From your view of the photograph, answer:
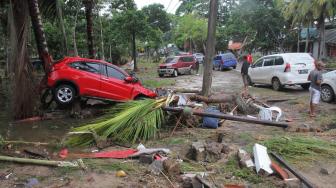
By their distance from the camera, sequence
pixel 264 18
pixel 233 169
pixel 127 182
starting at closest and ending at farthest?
1. pixel 127 182
2. pixel 233 169
3. pixel 264 18

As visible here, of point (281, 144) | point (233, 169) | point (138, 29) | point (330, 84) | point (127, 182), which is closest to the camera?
point (127, 182)

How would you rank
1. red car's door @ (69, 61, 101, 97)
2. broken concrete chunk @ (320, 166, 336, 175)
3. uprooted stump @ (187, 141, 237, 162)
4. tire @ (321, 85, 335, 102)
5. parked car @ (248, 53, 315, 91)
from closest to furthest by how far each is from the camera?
broken concrete chunk @ (320, 166, 336, 175) < uprooted stump @ (187, 141, 237, 162) < red car's door @ (69, 61, 101, 97) < tire @ (321, 85, 335, 102) < parked car @ (248, 53, 315, 91)

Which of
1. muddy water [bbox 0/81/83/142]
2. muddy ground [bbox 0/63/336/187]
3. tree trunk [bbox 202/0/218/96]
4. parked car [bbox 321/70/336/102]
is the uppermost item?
tree trunk [bbox 202/0/218/96]

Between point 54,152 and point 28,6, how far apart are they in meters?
6.18

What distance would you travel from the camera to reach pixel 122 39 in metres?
38.1

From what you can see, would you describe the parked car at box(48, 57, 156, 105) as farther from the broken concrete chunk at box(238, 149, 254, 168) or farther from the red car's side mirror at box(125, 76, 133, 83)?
the broken concrete chunk at box(238, 149, 254, 168)

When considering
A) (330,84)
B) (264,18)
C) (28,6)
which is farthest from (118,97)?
(264,18)

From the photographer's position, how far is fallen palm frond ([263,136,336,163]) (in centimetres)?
704

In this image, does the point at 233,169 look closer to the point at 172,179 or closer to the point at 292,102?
the point at 172,179

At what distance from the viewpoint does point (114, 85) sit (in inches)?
496

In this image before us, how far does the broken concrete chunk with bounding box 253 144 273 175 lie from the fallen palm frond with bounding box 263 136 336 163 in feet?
1.46

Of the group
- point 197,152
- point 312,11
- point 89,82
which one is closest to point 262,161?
point 197,152

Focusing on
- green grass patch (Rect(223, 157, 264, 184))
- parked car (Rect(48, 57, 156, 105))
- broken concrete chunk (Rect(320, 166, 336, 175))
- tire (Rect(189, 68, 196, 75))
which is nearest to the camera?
green grass patch (Rect(223, 157, 264, 184))

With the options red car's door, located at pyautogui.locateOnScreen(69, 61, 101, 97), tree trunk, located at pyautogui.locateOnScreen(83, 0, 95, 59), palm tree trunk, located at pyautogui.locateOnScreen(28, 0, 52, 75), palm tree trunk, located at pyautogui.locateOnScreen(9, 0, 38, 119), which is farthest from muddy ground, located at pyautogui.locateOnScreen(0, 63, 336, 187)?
tree trunk, located at pyautogui.locateOnScreen(83, 0, 95, 59)
